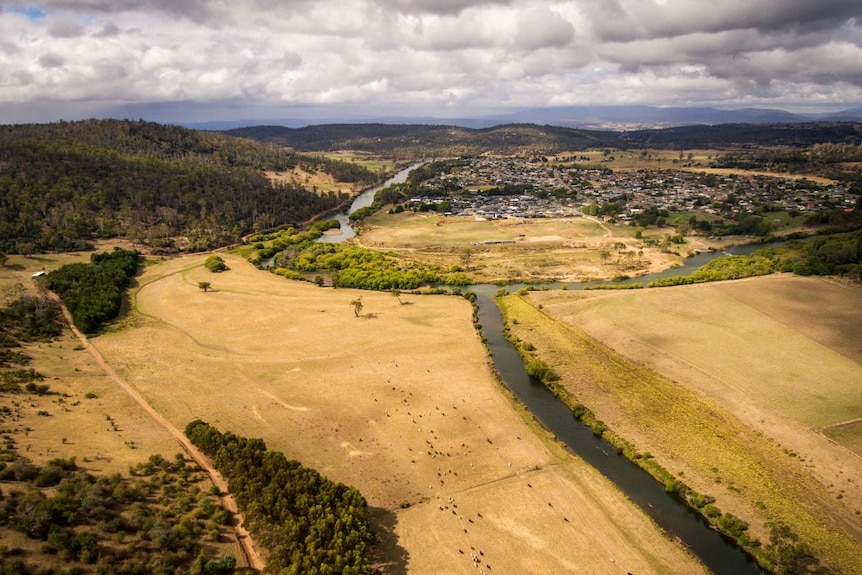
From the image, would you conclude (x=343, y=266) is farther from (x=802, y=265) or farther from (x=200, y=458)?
(x=802, y=265)

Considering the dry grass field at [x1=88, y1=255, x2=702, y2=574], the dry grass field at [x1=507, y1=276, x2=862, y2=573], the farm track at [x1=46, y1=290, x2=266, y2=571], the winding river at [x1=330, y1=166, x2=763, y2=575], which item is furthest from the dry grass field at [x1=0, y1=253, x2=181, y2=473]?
the dry grass field at [x1=507, y1=276, x2=862, y2=573]

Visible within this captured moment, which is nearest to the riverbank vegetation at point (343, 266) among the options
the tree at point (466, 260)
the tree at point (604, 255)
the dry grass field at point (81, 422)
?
the tree at point (466, 260)

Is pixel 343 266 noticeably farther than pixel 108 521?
Yes

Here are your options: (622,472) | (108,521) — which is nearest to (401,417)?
(622,472)

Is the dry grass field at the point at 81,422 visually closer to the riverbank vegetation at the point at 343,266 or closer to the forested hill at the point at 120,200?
the riverbank vegetation at the point at 343,266

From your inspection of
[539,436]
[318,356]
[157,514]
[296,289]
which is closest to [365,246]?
[296,289]

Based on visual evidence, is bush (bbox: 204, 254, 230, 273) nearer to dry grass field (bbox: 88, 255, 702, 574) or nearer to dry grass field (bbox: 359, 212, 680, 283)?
dry grass field (bbox: 88, 255, 702, 574)

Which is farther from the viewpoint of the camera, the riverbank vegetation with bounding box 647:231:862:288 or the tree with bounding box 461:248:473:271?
the tree with bounding box 461:248:473:271
